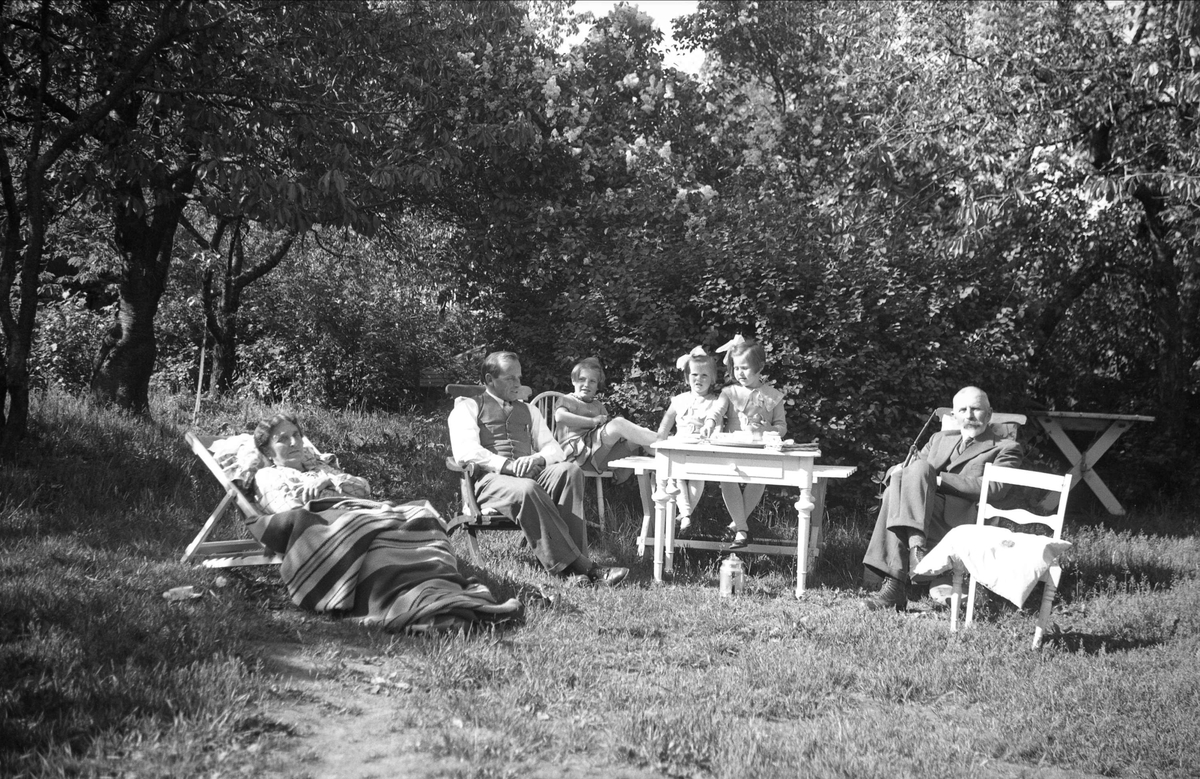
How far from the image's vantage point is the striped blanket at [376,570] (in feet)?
15.3

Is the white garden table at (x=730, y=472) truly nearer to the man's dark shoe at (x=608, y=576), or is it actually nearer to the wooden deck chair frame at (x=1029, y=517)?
the man's dark shoe at (x=608, y=576)

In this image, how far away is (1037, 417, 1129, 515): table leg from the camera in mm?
8781

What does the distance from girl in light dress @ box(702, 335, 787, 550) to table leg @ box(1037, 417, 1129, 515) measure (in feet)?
10.8

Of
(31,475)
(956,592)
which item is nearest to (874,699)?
(956,592)

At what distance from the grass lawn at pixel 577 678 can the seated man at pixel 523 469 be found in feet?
0.86

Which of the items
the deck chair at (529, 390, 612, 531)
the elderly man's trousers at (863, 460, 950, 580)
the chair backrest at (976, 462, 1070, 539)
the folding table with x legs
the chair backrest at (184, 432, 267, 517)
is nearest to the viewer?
the chair backrest at (976, 462, 1070, 539)

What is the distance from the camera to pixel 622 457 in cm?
735

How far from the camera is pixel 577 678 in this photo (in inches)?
162

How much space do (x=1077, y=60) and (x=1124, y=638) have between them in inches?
202

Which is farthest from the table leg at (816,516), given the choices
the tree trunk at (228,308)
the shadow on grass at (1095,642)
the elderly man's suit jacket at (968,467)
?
the tree trunk at (228,308)

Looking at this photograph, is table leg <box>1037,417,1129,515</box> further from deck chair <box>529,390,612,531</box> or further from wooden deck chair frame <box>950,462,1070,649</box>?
deck chair <box>529,390,612,531</box>

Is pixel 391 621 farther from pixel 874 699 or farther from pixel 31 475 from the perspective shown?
pixel 31 475

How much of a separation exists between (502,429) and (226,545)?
1751mm

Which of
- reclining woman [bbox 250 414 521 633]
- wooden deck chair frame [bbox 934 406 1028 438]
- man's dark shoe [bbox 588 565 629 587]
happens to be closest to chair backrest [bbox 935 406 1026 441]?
wooden deck chair frame [bbox 934 406 1028 438]
